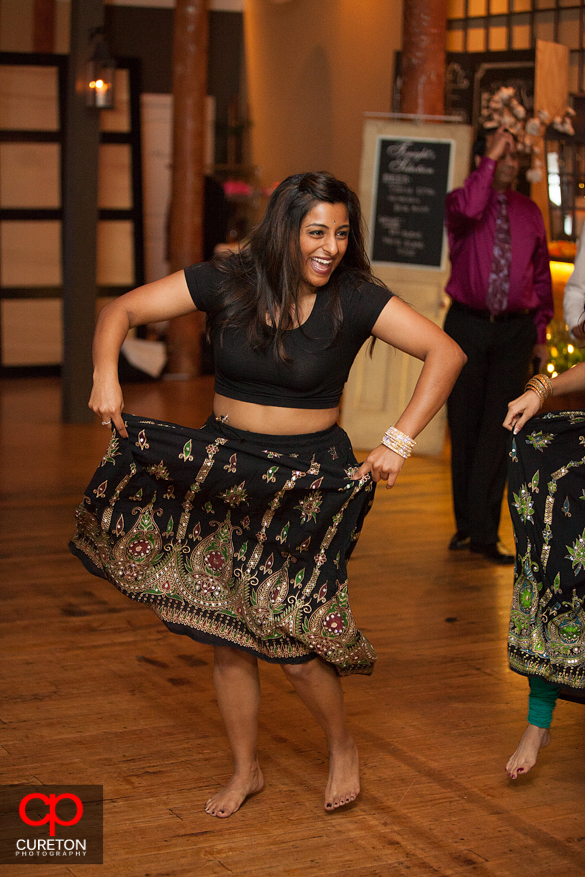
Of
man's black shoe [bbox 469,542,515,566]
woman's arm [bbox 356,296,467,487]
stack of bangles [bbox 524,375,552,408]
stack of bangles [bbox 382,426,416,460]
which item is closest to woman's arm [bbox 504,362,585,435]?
stack of bangles [bbox 524,375,552,408]

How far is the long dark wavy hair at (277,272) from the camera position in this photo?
2.40 metres

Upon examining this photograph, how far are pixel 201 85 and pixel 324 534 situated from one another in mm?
7598

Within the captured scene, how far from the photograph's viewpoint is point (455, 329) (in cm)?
471

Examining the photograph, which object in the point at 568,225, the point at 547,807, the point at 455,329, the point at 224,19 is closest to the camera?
the point at 547,807

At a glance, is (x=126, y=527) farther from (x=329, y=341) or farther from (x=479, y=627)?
(x=479, y=627)

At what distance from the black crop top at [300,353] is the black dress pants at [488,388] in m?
2.22

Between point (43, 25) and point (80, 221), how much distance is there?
4.30 m

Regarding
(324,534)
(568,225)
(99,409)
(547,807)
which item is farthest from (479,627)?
(568,225)

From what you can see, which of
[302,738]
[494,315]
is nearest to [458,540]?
[494,315]

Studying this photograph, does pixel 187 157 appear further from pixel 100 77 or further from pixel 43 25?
pixel 43 25

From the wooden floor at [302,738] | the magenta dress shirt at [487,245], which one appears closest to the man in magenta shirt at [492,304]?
the magenta dress shirt at [487,245]

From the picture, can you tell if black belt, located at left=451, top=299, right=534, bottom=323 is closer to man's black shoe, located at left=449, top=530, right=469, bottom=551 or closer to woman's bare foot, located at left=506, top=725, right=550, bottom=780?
man's black shoe, located at left=449, top=530, right=469, bottom=551

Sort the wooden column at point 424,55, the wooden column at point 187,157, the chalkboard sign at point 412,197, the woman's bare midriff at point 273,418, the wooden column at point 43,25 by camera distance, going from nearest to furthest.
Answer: the woman's bare midriff at point 273,418
the chalkboard sign at point 412,197
the wooden column at point 424,55
the wooden column at point 187,157
the wooden column at point 43,25

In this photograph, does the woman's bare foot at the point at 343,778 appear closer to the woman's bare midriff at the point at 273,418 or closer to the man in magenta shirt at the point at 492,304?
the woman's bare midriff at the point at 273,418
